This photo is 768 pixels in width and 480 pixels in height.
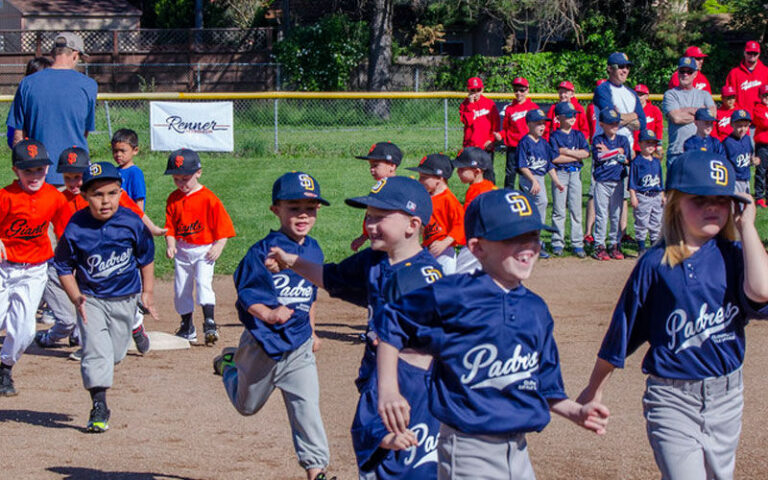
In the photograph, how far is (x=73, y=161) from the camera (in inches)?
282

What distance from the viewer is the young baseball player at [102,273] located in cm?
616

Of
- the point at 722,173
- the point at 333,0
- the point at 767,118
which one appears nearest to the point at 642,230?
the point at 767,118

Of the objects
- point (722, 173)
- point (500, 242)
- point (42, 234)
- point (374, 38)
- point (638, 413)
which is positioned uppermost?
point (374, 38)

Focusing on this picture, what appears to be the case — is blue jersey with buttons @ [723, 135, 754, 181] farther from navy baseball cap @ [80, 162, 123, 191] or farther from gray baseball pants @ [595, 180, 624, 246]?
navy baseball cap @ [80, 162, 123, 191]

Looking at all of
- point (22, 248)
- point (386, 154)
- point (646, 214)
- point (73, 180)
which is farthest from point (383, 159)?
point (646, 214)

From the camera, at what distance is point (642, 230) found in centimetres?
1169

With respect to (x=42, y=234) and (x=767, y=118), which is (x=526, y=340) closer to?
(x=42, y=234)

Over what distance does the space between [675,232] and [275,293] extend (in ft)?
7.16

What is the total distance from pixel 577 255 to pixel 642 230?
844 millimetres

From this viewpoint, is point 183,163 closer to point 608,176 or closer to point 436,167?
point 436,167

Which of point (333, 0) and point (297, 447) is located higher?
point (333, 0)

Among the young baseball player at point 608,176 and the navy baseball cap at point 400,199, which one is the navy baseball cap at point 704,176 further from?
the young baseball player at point 608,176

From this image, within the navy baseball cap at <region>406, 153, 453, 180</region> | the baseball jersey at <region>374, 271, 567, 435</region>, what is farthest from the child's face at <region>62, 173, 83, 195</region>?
the baseball jersey at <region>374, 271, 567, 435</region>

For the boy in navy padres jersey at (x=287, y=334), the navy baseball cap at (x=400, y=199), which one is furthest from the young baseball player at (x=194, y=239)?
the navy baseball cap at (x=400, y=199)
